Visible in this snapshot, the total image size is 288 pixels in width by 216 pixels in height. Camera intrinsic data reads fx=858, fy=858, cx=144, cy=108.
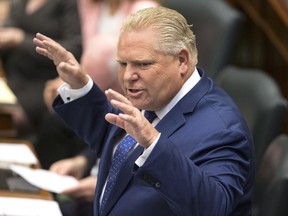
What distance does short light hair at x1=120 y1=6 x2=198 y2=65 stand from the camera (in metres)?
2.08

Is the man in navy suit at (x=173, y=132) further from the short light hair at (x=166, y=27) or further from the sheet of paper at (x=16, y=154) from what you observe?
the sheet of paper at (x=16, y=154)

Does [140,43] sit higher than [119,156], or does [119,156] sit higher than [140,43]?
[140,43]

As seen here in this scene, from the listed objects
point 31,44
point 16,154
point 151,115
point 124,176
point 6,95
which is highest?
point 151,115

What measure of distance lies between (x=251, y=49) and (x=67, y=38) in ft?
4.03

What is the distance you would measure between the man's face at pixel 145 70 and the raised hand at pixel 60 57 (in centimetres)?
24

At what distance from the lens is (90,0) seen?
396cm

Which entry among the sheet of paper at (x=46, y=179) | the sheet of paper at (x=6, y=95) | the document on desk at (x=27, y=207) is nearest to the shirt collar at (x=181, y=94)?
the document on desk at (x=27, y=207)

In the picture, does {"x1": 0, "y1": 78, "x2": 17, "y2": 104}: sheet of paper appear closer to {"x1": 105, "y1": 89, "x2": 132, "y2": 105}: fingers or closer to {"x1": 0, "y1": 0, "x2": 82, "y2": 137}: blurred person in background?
{"x1": 0, "y1": 0, "x2": 82, "y2": 137}: blurred person in background

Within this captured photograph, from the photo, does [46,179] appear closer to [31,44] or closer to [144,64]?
[144,64]

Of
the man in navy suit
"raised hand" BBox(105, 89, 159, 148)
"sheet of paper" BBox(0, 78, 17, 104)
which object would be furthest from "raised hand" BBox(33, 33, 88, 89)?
"sheet of paper" BBox(0, 78, 17, 104)

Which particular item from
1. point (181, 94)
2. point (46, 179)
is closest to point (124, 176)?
point (181, 94)

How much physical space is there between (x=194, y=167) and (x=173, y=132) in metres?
0.23

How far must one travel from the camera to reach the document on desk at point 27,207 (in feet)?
7.98

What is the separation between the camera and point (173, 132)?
2.15 metres
